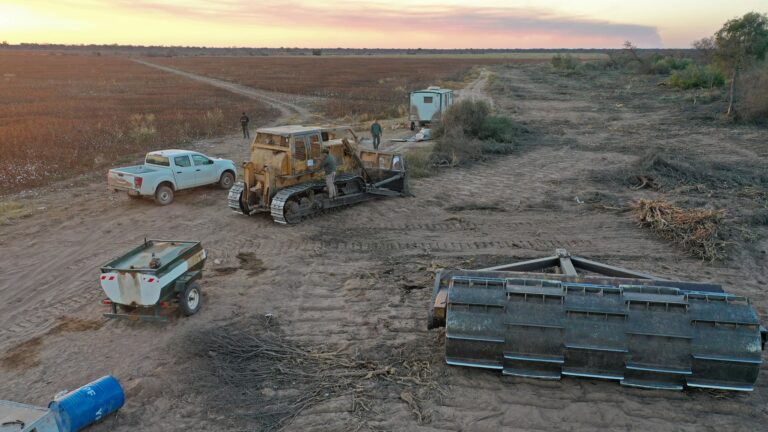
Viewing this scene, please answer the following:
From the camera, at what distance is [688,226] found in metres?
11.7

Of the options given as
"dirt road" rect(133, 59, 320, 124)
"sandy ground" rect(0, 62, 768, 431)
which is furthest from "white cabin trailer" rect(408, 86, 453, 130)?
"sandy ground" rect(0, 62, 768, 431)

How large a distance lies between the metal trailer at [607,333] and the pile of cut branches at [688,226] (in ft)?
16.6

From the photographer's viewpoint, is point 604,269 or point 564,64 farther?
point 564,64

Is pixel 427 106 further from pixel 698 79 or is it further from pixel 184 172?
pixel 698 79

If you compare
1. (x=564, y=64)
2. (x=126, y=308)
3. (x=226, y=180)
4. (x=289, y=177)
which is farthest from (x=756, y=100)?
(x=564, y=64)

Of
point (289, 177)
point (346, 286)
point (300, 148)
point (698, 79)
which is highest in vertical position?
point (698, 79)

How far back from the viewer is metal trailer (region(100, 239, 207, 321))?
7785 millimetres

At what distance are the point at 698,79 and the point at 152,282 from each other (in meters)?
45.8

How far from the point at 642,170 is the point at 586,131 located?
10492 millimetres

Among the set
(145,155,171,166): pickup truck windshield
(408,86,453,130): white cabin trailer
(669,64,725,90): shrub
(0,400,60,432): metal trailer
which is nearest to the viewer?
(0,400,60,432): metal trailer

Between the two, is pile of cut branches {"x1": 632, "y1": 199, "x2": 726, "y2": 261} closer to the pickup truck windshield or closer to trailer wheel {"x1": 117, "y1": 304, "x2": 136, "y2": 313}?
trailer wheel {"x1": 117, "y1": 304, "x2": 136, "y2": 313}

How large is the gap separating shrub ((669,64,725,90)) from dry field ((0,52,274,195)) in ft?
109

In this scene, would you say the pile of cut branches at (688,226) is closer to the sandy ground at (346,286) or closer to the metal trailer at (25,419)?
the sandy ground at (346,286)

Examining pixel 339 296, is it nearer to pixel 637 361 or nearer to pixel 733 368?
pixel 637 361
